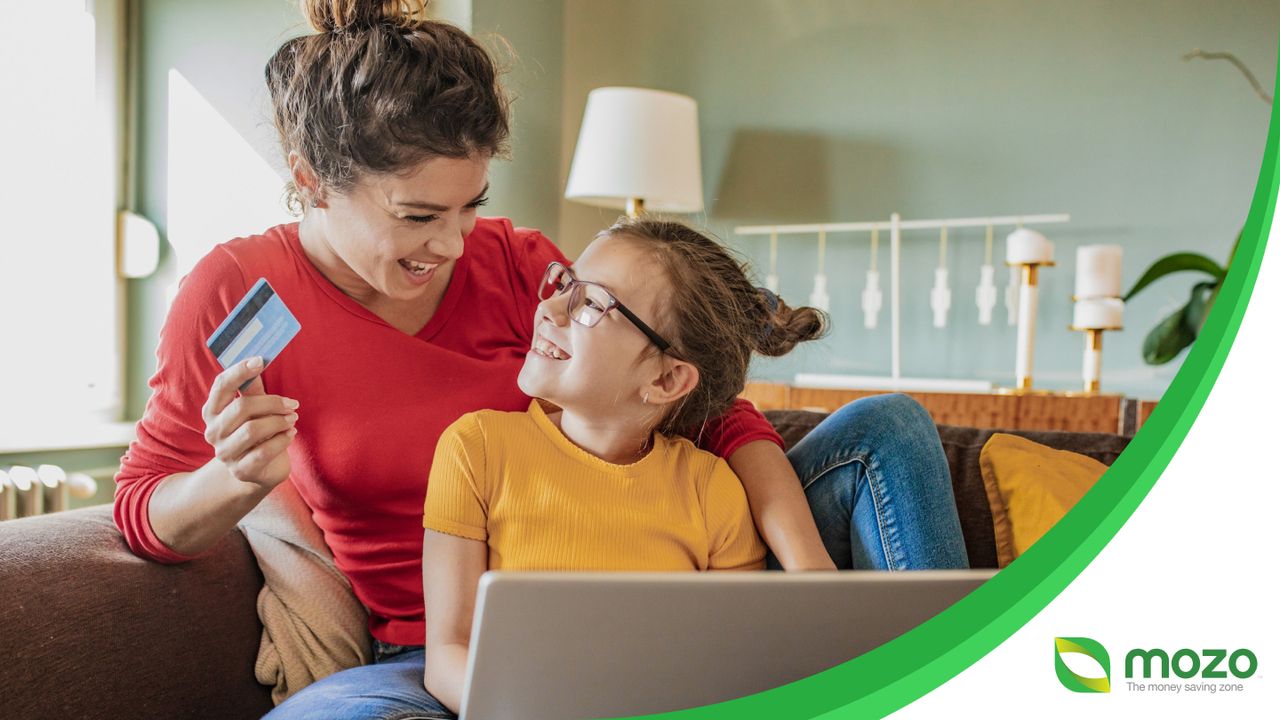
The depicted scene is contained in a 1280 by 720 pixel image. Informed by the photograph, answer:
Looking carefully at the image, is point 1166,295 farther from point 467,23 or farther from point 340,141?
point 340,141

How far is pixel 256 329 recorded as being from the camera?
99 cm

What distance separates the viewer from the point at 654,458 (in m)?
1.23

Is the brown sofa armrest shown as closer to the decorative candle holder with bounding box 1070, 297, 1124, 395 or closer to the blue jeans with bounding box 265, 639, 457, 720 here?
the blue jeans with bounding box 265, 639, 457, 720

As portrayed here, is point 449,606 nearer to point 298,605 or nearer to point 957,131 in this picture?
point 298,605

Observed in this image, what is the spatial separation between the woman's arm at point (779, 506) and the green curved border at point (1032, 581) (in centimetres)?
42

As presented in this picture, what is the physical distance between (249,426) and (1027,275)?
7.09 ft

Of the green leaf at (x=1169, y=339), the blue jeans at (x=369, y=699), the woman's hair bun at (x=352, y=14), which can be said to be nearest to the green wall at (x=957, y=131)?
the green leaf at (x=1169, y=339)

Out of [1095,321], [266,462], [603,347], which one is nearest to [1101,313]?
[1095,321]

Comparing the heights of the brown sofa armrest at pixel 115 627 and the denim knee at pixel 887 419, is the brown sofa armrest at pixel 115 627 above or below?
below

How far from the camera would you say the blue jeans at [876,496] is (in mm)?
1178

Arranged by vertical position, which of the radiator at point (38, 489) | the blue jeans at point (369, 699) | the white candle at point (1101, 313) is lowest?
the radiator at point (38, 489)

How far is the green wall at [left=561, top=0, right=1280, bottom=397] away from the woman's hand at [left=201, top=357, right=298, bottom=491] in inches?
79.7

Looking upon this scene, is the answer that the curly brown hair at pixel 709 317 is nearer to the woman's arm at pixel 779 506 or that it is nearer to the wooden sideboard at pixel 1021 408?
the woman's arm at pixel 779 506

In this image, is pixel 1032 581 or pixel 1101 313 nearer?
pixel 1032 581
